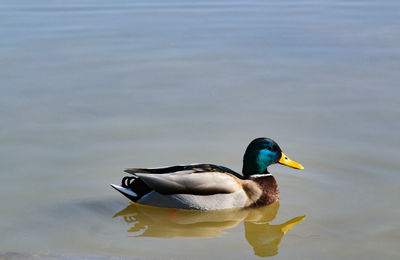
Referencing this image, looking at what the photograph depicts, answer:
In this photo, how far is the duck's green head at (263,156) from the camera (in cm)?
677

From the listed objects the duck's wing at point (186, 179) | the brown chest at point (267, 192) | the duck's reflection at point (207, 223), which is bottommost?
the duck's reflection at point (207, 223)

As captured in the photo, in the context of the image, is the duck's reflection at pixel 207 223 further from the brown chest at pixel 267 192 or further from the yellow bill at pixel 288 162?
the yellow bill at pixel 288 162

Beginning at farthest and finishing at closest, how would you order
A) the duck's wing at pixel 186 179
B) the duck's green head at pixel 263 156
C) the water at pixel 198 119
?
the duck's green head at pixel 263 156
the duck's wing at pixel 186 179
the water at pixel 198 119

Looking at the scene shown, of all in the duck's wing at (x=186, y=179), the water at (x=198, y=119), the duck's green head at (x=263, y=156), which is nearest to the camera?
the water at (x=198, y=119)

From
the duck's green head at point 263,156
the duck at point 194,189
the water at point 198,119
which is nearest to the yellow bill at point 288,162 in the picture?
the duck's green head at point 263,156

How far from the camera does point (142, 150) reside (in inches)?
293

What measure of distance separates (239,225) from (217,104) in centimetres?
268

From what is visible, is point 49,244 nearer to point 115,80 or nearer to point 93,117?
point 93,117

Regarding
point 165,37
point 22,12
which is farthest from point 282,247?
point 22,12

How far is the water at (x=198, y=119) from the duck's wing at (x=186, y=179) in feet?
0.80

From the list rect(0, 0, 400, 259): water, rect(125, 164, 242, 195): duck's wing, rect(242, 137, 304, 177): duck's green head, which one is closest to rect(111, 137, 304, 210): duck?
rect(125, 164, 242, 195): duck's wing

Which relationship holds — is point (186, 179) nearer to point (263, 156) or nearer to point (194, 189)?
point (194, 189)

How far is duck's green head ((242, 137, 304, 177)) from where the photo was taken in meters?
6.77

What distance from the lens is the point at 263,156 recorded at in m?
6.81
